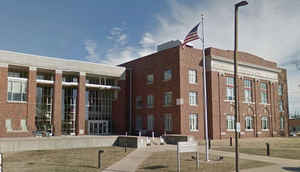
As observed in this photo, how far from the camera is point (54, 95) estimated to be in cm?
3681

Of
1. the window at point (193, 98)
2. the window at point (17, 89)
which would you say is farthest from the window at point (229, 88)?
the window at point (17, 89)

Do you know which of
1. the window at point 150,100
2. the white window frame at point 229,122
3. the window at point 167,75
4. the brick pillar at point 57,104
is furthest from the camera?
the window at point 150,100

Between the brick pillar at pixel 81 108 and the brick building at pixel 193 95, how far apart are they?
256 inches

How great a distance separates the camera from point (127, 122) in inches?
1736

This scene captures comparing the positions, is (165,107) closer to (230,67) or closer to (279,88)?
(230,67)

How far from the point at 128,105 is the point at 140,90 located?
355 centimetres

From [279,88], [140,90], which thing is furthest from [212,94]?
[279,88]

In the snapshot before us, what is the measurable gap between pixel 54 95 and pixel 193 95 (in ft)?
60.1

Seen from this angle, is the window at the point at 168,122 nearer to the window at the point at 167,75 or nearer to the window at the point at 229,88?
the window at the point at 167,75

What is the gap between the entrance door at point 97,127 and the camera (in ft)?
139

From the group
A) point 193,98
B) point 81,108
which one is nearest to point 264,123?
point 193,98

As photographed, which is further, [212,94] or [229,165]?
[212,94]

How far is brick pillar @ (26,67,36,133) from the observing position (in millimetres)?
34906

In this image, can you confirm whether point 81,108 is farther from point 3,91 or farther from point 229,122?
point 229,122
